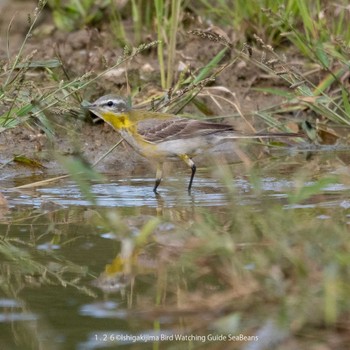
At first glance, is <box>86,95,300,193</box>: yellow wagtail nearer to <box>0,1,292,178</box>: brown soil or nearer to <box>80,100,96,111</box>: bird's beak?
<box>80,100,96,111</box>: bird's beak

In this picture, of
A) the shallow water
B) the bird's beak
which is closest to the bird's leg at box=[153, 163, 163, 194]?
the shallow water

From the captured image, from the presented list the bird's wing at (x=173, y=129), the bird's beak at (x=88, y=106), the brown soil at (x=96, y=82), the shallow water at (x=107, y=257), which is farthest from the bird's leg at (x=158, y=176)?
the bird's beak at (x=88, y=106)

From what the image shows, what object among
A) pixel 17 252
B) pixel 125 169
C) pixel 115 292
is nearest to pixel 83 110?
pixel 125 169

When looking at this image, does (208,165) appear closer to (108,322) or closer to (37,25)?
(37,25)

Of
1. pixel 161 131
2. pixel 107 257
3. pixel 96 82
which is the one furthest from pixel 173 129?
pixel 107 257

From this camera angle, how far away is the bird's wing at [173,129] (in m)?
9.05

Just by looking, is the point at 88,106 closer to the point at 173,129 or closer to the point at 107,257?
the point at 173,129

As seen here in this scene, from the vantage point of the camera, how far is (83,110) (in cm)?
968

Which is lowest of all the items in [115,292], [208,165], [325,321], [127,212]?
[208,165]

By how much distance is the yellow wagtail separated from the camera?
358 inches

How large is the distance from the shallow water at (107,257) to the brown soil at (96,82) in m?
0.90

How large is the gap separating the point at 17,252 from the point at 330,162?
152 inches

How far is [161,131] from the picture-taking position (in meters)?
9.05

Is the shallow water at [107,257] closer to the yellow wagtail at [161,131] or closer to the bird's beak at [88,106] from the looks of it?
the yellow wagtail at [161,131]
